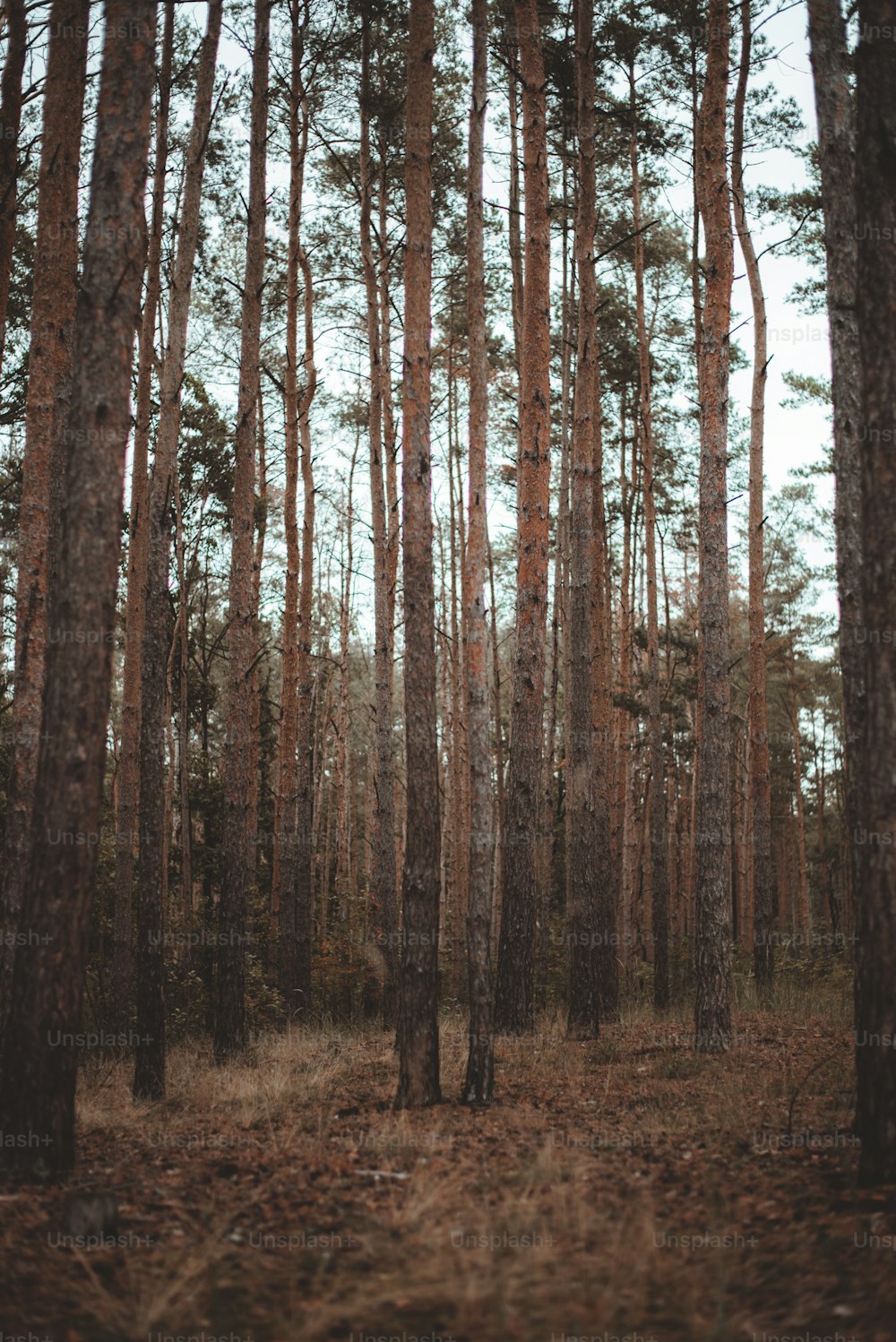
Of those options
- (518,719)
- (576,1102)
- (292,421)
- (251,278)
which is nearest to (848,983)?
(518,719)

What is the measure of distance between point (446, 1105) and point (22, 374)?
36.5ft

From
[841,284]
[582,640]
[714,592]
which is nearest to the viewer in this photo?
[841,284]

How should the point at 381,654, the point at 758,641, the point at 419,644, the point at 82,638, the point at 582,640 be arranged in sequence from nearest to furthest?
1. the point at 82,638
2. the point at 419,644
3. the point at 582,640
4. the point at 381,654
5. the point at 758,641

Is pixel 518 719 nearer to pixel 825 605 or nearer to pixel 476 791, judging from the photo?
pixel 476 791

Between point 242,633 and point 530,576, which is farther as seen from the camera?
point 530,576

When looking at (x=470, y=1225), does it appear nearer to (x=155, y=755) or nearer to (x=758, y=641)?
(x=155, y=755)

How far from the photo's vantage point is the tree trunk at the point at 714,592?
9.21 meters

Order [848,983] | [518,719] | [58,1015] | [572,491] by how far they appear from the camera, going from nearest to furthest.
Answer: [58,1015]
[518,719]
[572,491]
[848,983]

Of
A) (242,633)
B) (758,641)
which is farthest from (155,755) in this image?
(758,641)

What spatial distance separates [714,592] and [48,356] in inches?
245

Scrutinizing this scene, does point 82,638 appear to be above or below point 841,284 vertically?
below

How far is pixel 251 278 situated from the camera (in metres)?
9.76

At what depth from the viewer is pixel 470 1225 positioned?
420 centimetres

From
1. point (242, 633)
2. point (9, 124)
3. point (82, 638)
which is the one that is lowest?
point (82, 638)
